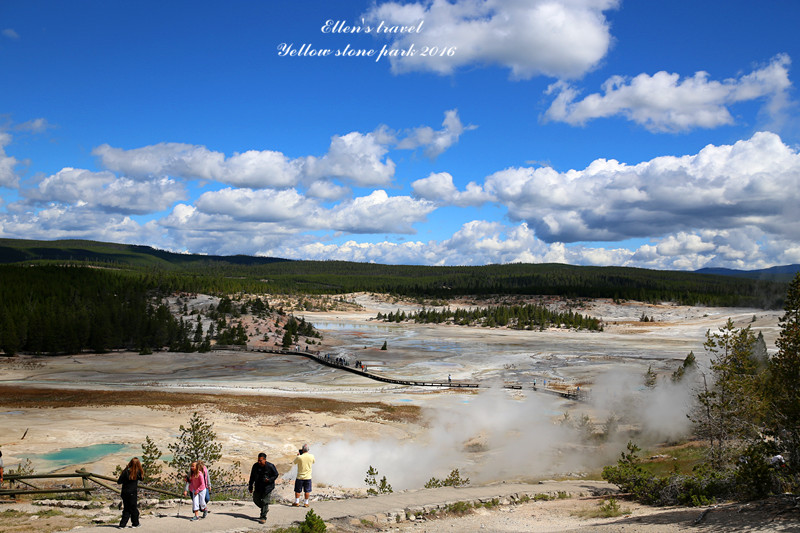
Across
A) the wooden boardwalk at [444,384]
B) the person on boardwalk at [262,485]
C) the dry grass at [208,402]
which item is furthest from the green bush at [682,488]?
the wooden boardwalk at [444,384]

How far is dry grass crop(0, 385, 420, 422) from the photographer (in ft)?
130

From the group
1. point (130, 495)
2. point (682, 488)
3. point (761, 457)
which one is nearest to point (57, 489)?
point (130, 495)

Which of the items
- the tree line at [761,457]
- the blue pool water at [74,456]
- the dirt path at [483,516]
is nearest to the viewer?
the dirt path at [483,516]

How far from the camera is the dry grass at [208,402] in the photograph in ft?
130

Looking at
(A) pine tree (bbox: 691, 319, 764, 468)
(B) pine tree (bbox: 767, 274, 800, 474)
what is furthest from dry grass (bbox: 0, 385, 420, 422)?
(B) pine tree (bbox: 767, 274, 800, 474)

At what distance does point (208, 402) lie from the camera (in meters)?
43.2

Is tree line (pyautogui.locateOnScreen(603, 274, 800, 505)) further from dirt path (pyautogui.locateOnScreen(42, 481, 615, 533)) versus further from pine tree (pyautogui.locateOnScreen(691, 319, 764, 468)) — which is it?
dirt path (pyautogui.locateOnScreen(42, 481, 615, 533))

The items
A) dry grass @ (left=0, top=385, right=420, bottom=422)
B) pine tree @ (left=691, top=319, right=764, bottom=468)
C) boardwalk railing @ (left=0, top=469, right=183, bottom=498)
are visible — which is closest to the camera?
boardwalk railing @ (left=0, top=469, right=183, bottom=498)

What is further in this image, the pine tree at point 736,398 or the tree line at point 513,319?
the tree line at point 513,319

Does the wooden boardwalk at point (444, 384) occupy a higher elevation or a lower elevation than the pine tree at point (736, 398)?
lower

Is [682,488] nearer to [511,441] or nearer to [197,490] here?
[197,490]

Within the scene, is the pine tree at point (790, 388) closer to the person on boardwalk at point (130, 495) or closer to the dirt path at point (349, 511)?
the dirt path at point (349, 511)

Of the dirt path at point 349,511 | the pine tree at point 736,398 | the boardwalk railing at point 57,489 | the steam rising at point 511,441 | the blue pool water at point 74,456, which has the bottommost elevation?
the steam rising at point 511,441

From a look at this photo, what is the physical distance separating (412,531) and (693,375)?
112 ft
